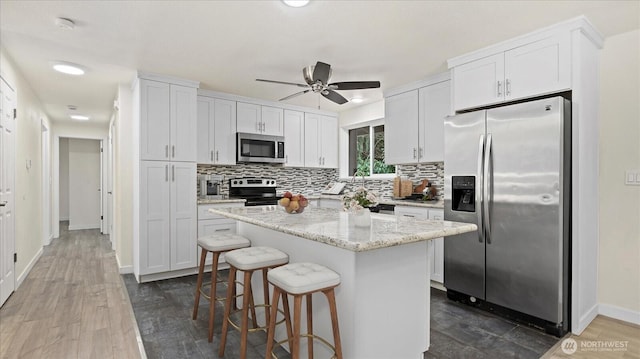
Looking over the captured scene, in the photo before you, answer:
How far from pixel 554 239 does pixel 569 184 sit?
1.43ft

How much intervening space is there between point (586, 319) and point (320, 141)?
3995 mm

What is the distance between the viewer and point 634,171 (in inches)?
106

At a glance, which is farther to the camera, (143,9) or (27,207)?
(27,207)

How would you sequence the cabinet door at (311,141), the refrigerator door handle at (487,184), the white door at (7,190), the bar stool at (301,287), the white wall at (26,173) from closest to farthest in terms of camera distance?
the bar stool at (301,287) < the refrigerator door handle at (487,184) < the white door at (7,190) < the white wall at (26,173) < the cabinet door at (311,141)

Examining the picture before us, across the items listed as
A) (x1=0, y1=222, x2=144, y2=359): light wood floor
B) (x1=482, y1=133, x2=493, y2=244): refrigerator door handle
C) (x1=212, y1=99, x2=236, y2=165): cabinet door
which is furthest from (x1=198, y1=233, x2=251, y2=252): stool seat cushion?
(x1=212, y1=99, x2=236, y2=165): cabinet door

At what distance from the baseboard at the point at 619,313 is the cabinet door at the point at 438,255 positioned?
128cm

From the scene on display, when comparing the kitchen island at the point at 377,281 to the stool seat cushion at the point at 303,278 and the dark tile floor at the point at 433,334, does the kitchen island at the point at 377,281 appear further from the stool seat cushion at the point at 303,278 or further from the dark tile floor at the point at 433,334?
the dark tile floor at the point at 433,334

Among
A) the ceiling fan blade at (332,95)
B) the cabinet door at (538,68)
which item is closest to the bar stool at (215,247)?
the ceiling fan blade at (332,95)

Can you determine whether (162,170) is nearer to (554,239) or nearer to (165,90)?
(165,90)

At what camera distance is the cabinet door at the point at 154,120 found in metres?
3.76

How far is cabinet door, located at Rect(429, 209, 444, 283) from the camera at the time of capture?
3504 mm

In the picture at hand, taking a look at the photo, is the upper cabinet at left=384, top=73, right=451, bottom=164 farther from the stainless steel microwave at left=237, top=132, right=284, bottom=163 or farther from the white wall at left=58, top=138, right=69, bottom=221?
the white wall at left=58, top=138, right=69, bottom=221

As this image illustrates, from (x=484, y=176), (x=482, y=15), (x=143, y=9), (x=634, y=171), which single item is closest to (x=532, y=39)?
(x=482, y=15)

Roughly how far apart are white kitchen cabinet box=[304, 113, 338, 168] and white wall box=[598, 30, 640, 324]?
362cm
